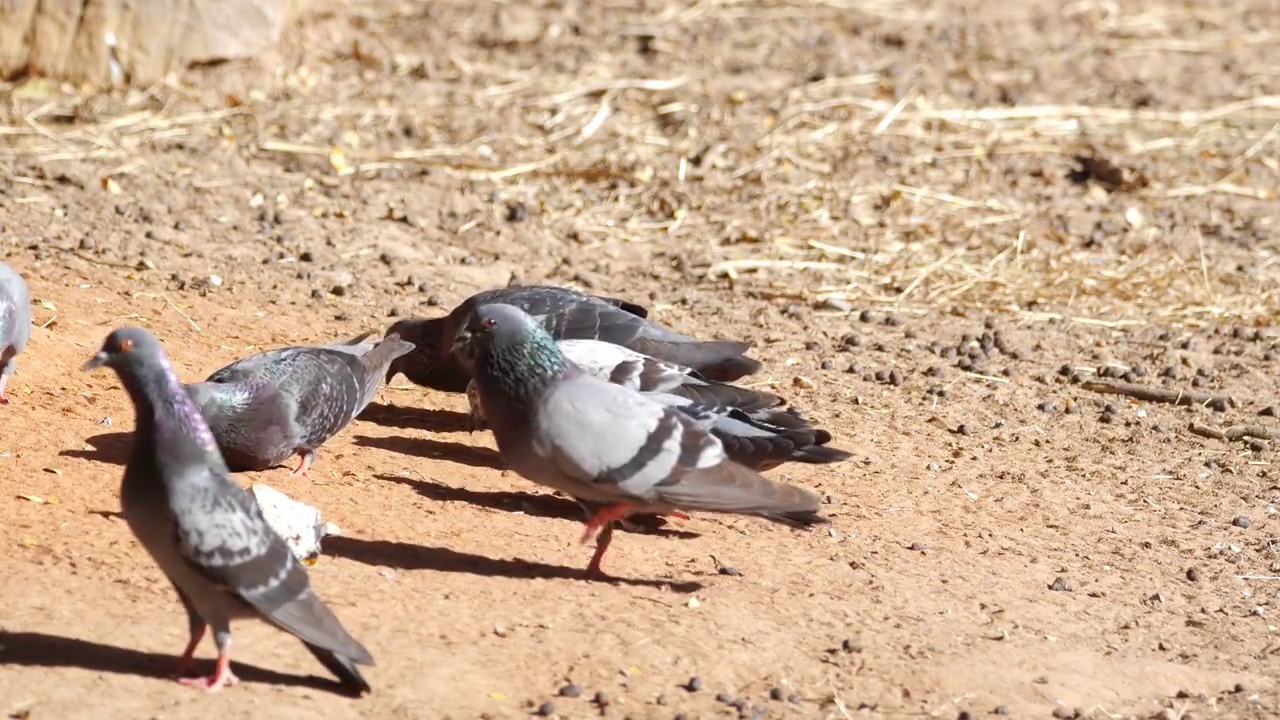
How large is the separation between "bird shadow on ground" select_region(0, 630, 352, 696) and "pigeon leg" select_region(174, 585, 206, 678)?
1.3 inches

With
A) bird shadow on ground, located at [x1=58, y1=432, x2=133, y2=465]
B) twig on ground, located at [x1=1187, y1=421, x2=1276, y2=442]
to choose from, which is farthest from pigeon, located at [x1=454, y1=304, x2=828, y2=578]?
twig on ground, located at [x1=1187, y1=421, x2=1276, y2=442]

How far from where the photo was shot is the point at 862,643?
15.5 feet

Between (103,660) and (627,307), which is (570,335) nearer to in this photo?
(627,307)

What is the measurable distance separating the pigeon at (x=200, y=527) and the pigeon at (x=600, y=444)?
1.07 meters

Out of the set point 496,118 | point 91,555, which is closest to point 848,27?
point 496,118

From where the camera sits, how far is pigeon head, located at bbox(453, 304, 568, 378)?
5.07 meters

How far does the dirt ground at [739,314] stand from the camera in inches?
179

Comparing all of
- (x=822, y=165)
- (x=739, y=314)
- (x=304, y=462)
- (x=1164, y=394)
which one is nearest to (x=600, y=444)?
(x=304, y=462)

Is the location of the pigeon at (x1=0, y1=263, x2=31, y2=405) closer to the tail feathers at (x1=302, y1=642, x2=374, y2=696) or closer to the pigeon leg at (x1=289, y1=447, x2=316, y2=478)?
the pigeon leg at (x1=289, y1=447, x2=316, y2=478)

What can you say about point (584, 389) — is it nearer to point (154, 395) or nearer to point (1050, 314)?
point (154, 395)

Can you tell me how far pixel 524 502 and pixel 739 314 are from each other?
256 cm

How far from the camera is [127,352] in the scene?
13.1ft

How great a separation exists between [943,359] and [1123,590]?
2474 millimetres

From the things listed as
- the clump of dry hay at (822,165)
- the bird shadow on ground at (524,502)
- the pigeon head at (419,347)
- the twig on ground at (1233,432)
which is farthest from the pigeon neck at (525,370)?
the clump of dry hay at (822,165)
